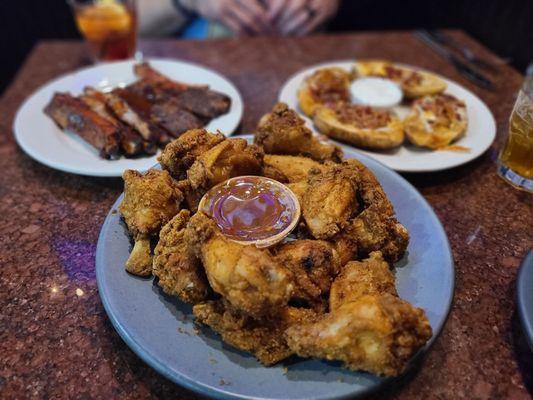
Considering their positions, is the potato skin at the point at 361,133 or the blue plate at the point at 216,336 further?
the potato skin at the point at 361,133

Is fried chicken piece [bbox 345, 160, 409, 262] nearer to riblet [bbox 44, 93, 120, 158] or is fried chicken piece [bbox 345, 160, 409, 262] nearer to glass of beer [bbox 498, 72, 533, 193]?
glass of beer [bbox 498, 72, 533, 193]

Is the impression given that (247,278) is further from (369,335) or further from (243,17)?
(243,17)

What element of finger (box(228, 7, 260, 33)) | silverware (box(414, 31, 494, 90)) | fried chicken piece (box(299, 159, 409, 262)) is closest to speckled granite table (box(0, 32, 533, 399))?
silverware (box(414, 31, 494, 90))

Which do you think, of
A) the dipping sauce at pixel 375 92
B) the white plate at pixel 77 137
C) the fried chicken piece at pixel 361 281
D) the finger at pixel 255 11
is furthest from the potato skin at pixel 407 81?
the fried chicken piece at pixel 361 281

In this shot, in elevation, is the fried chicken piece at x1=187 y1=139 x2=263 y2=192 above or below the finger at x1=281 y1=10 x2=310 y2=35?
above

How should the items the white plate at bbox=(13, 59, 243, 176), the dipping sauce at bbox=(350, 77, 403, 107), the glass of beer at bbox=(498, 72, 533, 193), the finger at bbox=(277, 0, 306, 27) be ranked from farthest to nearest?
the finger at bbox=(277, 0, 306, 27)
the dipping sauce at bbox=(350, 77, 403, 107)
the white plate at bbox=(13, 59, 243, 176)
the glass of beer at bbox=(498, 72, 533, 193)

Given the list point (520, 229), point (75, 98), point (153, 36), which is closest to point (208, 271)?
point (520, 229)

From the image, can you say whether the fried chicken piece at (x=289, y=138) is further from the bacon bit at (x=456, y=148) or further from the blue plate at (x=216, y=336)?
the bacon bit at (x=456, y=148)
